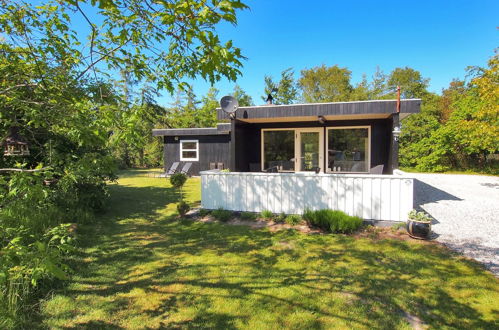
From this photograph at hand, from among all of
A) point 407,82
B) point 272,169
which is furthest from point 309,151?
point 407,82

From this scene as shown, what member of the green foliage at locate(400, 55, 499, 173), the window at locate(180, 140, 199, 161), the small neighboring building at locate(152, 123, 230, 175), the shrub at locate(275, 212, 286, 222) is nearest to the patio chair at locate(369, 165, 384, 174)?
the shrub at locate(275, 212, 286, 222)

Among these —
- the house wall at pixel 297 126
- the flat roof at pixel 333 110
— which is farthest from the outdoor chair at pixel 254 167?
the flat roof at pixel 333 110

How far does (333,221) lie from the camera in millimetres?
5004

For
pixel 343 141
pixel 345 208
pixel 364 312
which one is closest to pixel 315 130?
pixel 343 141

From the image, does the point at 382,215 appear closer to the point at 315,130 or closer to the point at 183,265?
the point at 183,265

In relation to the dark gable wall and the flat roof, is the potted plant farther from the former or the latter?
the dark gable wall

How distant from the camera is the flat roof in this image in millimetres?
6613

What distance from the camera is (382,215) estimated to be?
17.2 feet

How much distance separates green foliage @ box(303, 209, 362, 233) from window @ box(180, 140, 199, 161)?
10.5 meters

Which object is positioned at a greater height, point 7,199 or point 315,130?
point 315,130

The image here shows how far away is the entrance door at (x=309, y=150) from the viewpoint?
31.0 ft

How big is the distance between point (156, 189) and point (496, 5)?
53.4 ft

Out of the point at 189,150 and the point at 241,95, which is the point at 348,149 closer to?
the point at 189,150

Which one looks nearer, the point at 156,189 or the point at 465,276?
the point at 465,276
